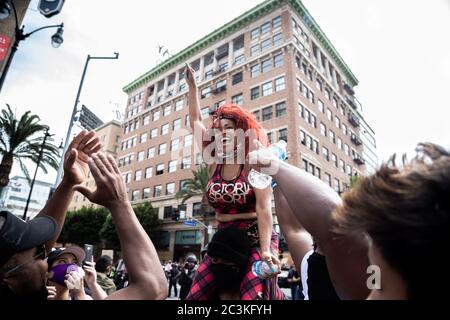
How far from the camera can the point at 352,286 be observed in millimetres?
910

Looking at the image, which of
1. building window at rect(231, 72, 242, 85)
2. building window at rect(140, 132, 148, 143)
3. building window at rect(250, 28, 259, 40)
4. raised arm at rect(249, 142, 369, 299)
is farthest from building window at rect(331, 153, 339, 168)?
raised arm at rect(249, 142, 369, 299)

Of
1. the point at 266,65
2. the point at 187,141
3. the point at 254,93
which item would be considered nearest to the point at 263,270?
the point at 254,93

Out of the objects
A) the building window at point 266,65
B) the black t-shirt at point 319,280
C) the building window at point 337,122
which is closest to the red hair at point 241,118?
the black t-shirt at point 319,280

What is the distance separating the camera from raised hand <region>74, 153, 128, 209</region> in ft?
4.21

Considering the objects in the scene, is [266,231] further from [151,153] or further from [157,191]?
[151,153]

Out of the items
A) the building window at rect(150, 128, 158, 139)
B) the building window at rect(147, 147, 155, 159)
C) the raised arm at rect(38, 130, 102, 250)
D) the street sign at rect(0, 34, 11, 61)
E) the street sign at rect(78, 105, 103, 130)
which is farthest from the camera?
the building window at rect(150, 128, 158, 139)

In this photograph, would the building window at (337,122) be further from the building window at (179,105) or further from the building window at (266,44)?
the building window at (179,105)

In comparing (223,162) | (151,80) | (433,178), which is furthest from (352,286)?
(151,80)

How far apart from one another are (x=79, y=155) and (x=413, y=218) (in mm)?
1995

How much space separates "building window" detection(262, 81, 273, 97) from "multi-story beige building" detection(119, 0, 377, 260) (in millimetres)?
126

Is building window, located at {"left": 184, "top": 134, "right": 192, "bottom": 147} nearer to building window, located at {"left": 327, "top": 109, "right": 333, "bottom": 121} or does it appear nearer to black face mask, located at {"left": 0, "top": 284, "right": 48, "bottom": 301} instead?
building window, located at {"left": 327, "top": 109, "right": 333, "bottom": 121}
